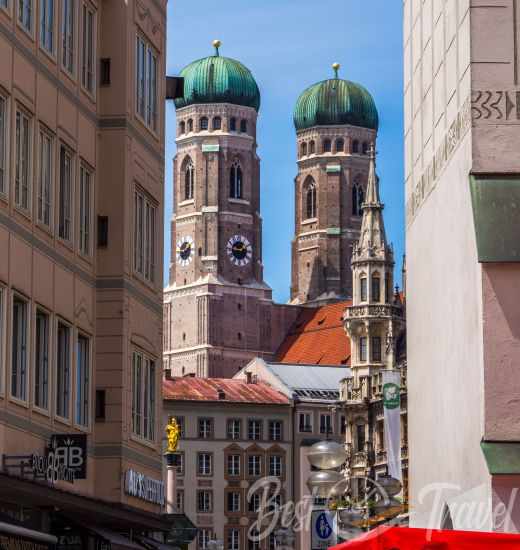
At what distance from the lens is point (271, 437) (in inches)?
5723

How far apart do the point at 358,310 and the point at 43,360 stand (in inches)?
4661

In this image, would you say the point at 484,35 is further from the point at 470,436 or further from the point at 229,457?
the point at 229,457

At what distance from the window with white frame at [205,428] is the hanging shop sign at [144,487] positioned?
103547mm

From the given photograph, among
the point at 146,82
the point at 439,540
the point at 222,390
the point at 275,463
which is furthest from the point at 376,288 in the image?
the point at 439,540

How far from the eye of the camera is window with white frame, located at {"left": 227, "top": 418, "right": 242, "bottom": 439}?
144 meters

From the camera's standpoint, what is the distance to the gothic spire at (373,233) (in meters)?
152

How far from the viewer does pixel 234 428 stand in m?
144

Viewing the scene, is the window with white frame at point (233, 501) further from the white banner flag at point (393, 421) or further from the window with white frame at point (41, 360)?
the window with white frame at point (41, 360)

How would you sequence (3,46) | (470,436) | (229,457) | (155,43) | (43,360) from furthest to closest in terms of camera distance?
(229,457), (155,43), (43,360), (3,46), (470,436)

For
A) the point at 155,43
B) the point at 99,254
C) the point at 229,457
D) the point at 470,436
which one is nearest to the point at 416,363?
the point at 470,436

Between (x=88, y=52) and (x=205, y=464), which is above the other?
(x=205, y=464)

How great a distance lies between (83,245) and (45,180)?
314 centimetres

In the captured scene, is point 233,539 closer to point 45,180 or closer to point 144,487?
point 144,487

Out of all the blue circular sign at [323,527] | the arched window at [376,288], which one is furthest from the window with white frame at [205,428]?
the blue circular sign at [323,527]
